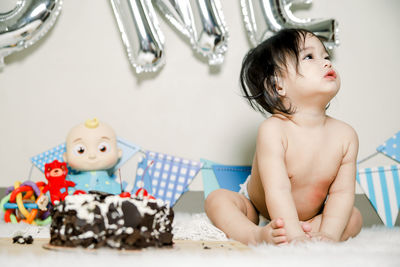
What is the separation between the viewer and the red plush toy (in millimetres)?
1262

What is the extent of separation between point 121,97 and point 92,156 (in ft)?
0.96

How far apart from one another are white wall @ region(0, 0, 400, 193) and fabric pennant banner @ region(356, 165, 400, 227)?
5 centimetres

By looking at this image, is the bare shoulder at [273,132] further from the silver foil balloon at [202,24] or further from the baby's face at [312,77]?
the silver foil balloon at [202,24]

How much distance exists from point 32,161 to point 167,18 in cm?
68

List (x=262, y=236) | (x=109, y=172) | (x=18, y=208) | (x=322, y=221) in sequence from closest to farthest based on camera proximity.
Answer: (x=262, y=236)
(x=322, y=221)
(x=18, y=208)
(x=109, y=172)

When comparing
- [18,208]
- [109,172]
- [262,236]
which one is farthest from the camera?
[109,172]

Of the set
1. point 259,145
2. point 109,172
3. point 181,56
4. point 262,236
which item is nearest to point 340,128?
point 259,145

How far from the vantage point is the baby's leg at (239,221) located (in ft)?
2.90

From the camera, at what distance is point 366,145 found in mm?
1533

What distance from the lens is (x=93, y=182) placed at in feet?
4.35

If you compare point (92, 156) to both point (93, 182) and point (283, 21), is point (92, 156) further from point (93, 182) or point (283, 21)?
point (283, 21)

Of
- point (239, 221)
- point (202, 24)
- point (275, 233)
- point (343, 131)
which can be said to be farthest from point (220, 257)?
point (202, 24)

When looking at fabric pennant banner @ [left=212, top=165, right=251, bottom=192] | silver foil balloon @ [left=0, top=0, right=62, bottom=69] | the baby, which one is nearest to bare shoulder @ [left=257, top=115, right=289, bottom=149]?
the baby

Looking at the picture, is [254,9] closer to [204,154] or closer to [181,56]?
[181,56]
